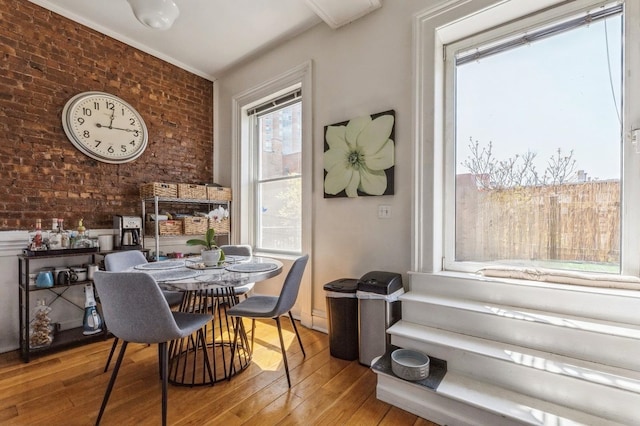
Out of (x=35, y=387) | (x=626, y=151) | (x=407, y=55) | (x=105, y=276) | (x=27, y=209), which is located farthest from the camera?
(x=27, y=209)

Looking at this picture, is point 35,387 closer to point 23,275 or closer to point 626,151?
point 23,275

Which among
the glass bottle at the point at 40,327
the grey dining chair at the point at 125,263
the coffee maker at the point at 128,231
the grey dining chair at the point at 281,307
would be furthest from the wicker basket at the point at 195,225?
the grey dining chair at the point at 281,307

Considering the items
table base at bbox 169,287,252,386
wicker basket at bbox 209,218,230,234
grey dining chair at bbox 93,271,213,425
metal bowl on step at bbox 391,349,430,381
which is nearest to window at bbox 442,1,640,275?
metal bowl on step at bbox 391,349,430,381

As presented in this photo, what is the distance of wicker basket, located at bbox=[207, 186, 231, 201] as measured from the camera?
11.5ft

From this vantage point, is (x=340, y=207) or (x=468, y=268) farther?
(x=340, y=207)

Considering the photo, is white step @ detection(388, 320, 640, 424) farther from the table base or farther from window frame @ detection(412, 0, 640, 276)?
the table base

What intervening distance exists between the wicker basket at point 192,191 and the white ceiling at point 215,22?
5.20 ft

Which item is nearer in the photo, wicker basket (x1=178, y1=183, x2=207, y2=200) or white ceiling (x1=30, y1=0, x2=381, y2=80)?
white ceiling (x1=30, y1=0, x2=381, y2=80)

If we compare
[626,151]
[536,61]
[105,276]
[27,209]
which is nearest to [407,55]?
[536,61]

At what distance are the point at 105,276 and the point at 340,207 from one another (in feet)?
6.04

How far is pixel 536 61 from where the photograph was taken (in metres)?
1.99

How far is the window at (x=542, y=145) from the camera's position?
1750 millimetres

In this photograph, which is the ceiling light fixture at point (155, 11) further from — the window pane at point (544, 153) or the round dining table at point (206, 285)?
the window pane at point (544, 153)

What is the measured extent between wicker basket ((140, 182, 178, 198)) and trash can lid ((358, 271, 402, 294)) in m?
2.25
